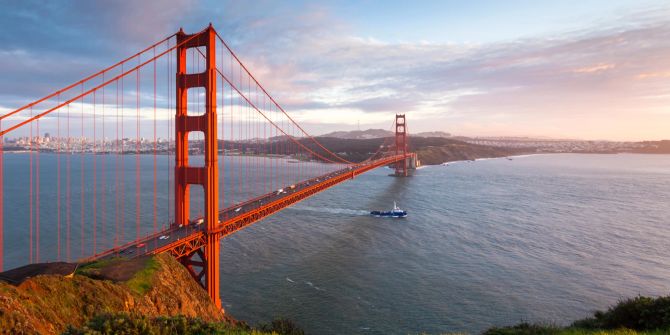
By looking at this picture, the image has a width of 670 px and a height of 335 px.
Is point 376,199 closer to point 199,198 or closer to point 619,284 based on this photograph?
point 199,198

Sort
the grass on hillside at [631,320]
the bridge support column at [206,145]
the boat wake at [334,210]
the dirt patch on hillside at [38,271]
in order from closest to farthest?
the grass on hillside at [631,320], the dirt patch on hillside at [38,271], the bridge support column at [206,145], the boat wake at [334,210]

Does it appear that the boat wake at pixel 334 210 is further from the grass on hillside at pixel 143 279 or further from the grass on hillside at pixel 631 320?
the grass on hillside at pixel 631 320

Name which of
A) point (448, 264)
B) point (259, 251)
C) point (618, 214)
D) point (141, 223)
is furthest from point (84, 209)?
point (618, 214)

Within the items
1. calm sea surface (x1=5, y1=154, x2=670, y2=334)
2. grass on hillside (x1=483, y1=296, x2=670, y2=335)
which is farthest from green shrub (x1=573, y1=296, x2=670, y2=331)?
calm sea surface (x1=5, y1=154, x2=670, y2=334)

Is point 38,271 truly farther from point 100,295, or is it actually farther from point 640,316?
point 640,316

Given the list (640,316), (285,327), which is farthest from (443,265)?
(640,316)

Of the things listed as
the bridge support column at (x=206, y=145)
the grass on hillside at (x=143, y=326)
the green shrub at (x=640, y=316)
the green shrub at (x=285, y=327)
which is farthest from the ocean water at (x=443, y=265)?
the grass on hillside at (x=143, y=326)
